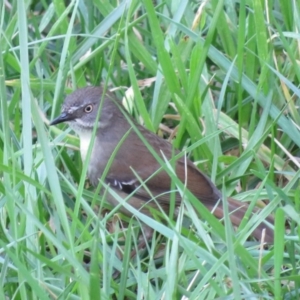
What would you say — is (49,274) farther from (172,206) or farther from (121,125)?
(121,125)

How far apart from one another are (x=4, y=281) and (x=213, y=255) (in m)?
0.95

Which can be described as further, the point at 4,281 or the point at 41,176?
the point at 41,176

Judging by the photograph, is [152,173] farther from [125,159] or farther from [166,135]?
[166,135]

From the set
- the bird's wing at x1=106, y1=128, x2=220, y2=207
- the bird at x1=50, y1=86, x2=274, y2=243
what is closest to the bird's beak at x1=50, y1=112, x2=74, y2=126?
the bird at x1=50, y1=86, x2=274, y2=243

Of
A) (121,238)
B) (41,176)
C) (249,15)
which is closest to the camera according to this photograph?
(41,176)

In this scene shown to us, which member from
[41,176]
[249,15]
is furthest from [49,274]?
[249,15]

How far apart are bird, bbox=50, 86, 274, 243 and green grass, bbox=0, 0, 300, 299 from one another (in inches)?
3.8

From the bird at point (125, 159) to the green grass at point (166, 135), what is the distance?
0.10 metres

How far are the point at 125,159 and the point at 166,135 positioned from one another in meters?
0.43

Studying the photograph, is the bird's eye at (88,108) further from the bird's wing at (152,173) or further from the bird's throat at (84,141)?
the bird's wing at (152,173)

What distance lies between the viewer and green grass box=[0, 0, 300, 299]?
3.73m

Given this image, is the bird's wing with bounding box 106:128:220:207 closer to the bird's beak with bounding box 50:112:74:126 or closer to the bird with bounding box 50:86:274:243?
the bird with bounding box 50:86:274:243

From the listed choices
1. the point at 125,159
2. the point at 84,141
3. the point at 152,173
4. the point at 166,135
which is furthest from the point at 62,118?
the point at 166,135

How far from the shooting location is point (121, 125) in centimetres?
552
